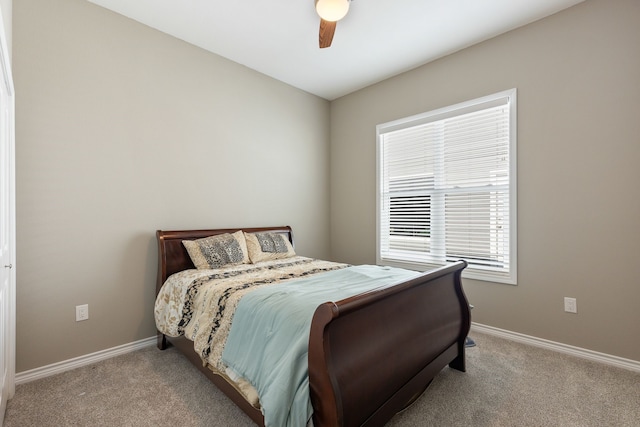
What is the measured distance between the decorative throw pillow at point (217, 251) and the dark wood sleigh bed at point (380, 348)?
0.64 m

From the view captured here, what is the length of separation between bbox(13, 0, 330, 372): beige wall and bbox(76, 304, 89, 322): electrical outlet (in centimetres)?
3

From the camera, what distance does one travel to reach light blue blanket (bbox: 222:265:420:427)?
130 centimetres

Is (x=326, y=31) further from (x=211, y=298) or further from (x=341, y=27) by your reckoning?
(x=211, y=298)

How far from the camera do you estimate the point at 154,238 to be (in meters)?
2.74

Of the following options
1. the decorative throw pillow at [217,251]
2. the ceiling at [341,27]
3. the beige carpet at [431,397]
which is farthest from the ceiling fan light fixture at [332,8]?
the beige carpet at [431,397]

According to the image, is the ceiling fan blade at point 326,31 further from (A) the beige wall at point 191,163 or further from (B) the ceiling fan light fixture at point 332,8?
(A) the beige wall at point 191,163

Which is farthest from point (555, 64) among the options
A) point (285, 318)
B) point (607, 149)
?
point (285, 318)

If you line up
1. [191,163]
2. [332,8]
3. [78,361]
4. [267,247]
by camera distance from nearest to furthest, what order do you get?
[332,8] < [78,361] < [191,163] < [267,247]

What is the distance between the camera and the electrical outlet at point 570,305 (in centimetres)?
249

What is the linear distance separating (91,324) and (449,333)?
107 inches

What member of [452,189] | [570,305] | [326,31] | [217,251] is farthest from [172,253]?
[570,305]

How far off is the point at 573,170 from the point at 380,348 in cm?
228

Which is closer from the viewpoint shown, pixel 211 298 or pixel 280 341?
pixel 280 341

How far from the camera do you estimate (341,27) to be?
2.72 meters
